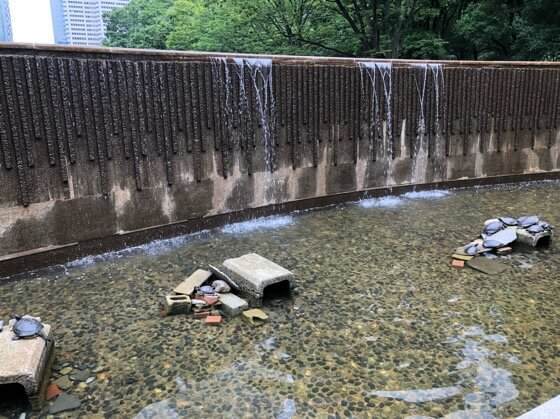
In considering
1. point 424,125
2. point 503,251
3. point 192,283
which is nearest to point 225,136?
point 192,283

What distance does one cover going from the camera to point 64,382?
293 cm

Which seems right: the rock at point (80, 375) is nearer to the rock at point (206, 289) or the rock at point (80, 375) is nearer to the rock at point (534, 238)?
the rock at point (206, 289)

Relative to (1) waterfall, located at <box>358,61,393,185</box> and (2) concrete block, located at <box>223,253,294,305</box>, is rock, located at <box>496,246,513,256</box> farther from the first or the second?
(1) waterfall, located at <box>358,61,393,185</box>

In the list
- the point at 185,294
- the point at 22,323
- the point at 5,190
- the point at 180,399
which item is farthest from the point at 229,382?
the point at 5,190

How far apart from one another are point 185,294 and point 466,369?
7.49 feet

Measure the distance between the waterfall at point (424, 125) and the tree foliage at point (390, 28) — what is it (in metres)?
7.28

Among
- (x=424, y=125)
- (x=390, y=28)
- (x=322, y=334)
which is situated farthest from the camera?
(x=390, y=28)

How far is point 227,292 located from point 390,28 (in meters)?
13.7

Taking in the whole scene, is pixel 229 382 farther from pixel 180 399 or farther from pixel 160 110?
pixel 160 110

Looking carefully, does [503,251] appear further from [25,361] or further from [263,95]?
[25,361]

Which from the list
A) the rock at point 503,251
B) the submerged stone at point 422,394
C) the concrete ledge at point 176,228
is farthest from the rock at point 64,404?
the rock at point 503,251

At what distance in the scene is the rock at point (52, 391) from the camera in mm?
2789

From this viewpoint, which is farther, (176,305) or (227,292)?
(227,292)

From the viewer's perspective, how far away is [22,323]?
9.96 ft
